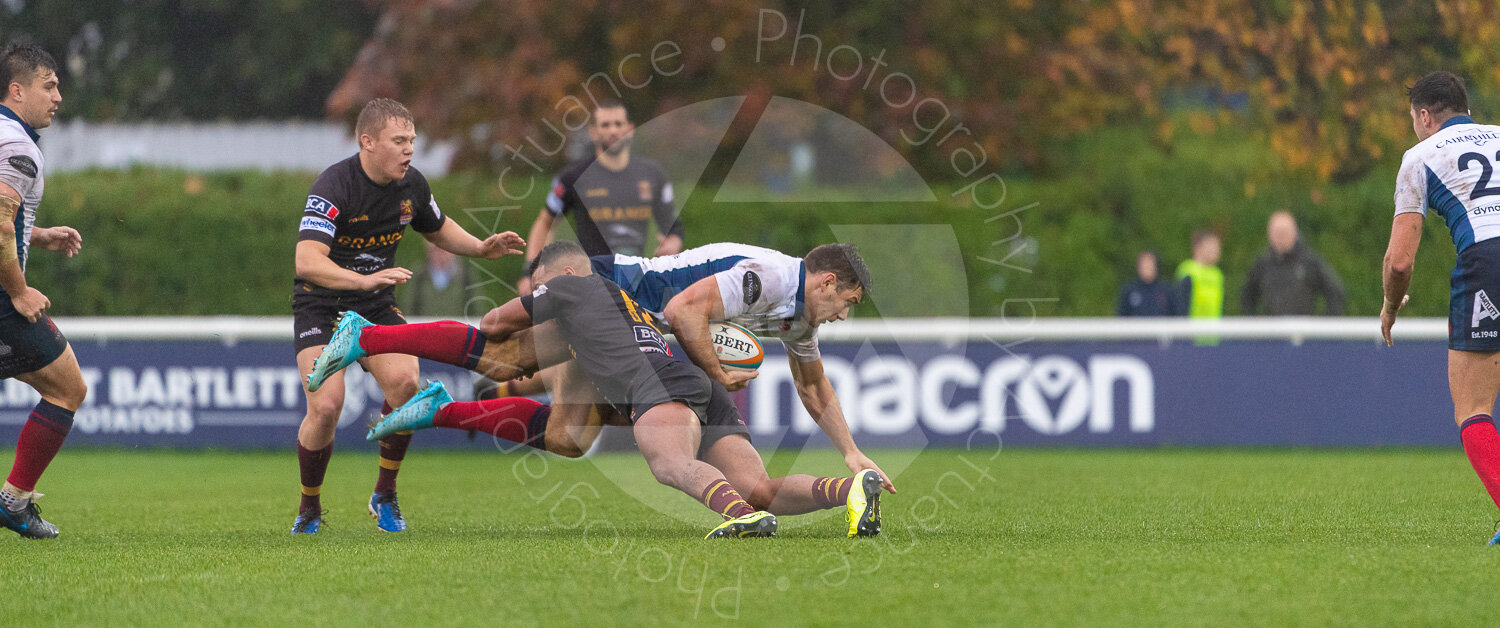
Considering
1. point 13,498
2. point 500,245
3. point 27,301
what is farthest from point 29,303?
point 500,245

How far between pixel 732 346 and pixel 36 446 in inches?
131

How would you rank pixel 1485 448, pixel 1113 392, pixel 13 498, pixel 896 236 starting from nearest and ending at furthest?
pixel 1485 448 → pixel 13 498 → pixel 1113 392 → pixel 896 236

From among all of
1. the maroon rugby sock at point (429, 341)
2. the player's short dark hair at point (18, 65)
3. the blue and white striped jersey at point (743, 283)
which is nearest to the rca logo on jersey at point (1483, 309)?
the blue and white striped jersey at point (743, 283)

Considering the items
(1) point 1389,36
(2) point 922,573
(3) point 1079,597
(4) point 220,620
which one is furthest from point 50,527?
(1) point 1389,36

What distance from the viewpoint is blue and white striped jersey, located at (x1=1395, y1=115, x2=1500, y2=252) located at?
6215 millimetres

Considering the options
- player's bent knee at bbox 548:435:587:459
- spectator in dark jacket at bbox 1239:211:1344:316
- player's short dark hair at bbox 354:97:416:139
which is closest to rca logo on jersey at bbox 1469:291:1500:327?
player's bent knee at bbox 548:435:587:459

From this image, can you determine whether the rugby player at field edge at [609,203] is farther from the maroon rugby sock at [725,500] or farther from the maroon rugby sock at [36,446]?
the maroon rugby sock at [725,500]

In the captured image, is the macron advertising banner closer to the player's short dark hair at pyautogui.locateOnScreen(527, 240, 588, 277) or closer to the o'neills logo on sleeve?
the player's short dark hair at pyautogui.locateOnScreen(527, 240, 588, 277)

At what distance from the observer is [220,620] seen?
15.3 feet

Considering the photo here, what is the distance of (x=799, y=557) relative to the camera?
5648 millimetres

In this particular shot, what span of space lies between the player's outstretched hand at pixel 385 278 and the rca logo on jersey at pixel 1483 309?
4.61 m

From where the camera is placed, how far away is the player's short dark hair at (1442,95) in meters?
6.38

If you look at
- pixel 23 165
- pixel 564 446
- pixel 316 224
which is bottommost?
pixel 564 446

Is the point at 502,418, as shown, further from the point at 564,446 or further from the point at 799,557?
the point at 799,557
